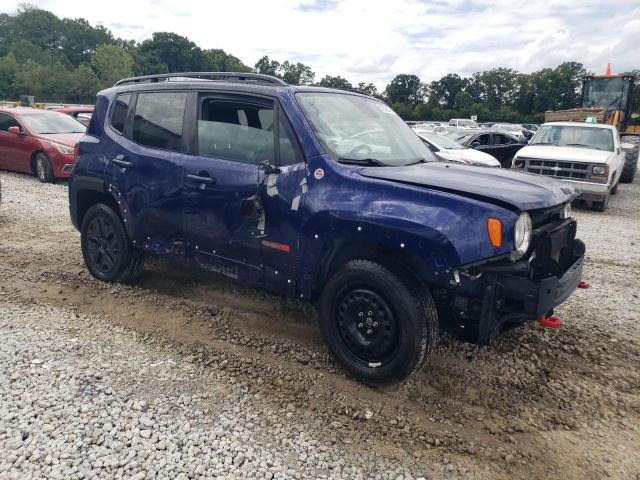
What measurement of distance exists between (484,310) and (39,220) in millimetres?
7330

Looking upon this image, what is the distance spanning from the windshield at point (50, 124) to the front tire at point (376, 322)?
10.6 metres

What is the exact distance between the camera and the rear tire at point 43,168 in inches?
430

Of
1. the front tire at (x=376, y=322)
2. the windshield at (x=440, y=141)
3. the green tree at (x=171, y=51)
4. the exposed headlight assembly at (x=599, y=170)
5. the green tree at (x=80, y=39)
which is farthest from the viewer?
the green tree at (x=80, y=39)

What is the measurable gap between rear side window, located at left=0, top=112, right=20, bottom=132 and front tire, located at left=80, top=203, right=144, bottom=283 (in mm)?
8194

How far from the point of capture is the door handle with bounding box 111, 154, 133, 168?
4.58m

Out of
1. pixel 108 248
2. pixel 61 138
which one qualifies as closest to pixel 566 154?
pixel 108 248

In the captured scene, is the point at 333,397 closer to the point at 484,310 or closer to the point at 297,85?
the point at 484,310

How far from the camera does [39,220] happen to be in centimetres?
780

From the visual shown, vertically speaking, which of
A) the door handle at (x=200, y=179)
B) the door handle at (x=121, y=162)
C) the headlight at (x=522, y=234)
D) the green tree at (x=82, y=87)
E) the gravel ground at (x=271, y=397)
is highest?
the green tree at (x=82, y=87)

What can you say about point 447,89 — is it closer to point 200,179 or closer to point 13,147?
point 13,147

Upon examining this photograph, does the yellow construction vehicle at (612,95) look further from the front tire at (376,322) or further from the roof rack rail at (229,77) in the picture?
the front tire at (376,322)

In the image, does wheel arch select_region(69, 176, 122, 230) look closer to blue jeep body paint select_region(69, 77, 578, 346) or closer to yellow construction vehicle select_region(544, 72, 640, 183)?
blue jeep body paint select_region(69, 77, 578, 346)

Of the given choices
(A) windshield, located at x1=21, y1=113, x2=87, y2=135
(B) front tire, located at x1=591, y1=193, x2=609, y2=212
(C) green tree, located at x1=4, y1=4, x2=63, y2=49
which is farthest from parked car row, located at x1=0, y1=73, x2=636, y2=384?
(C) green tree, located at x1=4, y1=4, x2=63, y2=49

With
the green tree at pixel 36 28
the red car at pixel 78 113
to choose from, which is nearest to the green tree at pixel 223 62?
the green tree at pixel 36 28
